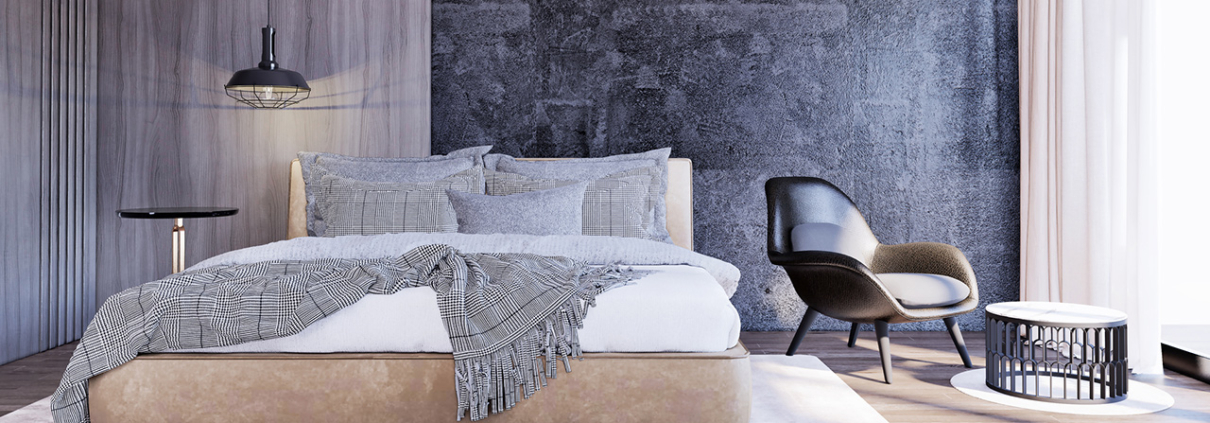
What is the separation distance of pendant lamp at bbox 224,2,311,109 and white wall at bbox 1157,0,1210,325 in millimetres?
3784

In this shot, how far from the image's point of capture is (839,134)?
4160 mm

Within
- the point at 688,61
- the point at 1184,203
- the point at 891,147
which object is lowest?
the point at 1184,203

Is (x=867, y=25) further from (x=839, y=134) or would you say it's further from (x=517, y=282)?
(x=517, y=282)

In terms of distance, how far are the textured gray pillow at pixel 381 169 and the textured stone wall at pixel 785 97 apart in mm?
618

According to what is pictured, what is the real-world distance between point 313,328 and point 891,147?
3.22 m

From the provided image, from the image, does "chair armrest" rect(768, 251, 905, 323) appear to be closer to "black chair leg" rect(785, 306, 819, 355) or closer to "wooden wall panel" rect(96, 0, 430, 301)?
"black chair leg" rect(785, 306, 819, 355)

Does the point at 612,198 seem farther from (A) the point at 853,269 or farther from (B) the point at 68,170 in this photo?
(B) the point at 68,170

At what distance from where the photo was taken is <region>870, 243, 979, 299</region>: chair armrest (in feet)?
10.7

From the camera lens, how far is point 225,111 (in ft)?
13.5

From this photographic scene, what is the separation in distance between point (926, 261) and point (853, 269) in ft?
2.25

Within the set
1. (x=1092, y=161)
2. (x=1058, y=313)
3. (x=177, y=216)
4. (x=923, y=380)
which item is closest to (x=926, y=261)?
(x=923, y=380)

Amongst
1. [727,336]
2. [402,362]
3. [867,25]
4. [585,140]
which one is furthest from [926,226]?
[402,362]

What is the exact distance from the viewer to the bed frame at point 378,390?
2010 mm

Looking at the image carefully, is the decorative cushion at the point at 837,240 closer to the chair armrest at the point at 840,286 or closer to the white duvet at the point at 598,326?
the chair armrest at the point at 840,286
